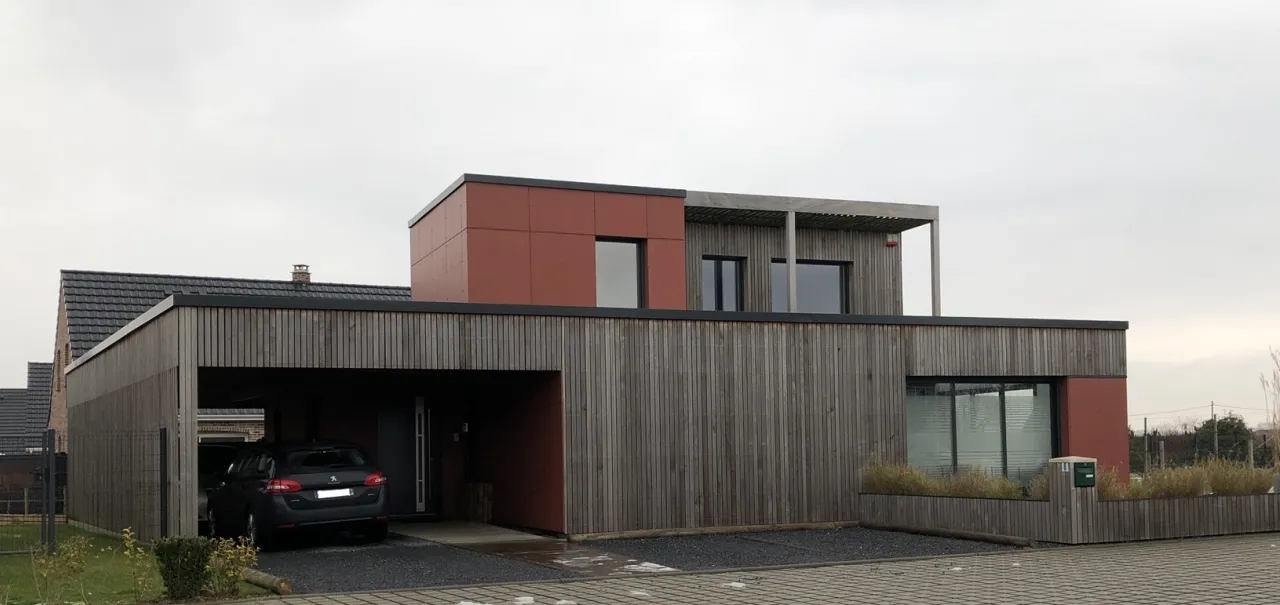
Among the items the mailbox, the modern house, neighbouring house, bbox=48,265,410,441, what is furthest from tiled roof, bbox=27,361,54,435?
the mailbox

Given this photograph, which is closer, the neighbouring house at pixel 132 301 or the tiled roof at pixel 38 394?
the neighbouring house at pixel 132 301

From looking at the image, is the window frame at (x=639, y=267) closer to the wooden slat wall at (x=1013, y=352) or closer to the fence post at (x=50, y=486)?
the wooden slat wall at (x=1013, y=352)

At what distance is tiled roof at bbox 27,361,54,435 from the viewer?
45.0 meters

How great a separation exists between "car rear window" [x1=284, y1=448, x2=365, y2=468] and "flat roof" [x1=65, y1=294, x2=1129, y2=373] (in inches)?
77.6

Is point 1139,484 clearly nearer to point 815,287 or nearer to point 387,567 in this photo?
point 387,567

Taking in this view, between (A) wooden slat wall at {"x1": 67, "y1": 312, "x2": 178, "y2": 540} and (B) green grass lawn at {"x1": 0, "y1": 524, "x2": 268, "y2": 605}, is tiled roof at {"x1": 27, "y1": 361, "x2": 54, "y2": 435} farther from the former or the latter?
(B) green grass lawn at {"x1": 0, "y1": 524, "x2": 268, "y2": 605}

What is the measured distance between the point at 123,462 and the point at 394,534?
391 cm

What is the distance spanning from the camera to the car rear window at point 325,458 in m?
17.0

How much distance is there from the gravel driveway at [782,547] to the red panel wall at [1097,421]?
4.72 metres

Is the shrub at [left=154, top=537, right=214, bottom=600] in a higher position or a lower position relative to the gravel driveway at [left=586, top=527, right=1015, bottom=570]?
higher

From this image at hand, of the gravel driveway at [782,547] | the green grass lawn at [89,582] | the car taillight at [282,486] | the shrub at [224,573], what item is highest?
the car taillight at [282,486]

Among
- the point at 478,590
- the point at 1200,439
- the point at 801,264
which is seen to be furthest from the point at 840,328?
the point at 1200,439

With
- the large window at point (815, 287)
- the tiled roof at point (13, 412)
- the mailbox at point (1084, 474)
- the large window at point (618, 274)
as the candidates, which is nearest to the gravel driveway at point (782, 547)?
the mailbox at point (1084, 474)

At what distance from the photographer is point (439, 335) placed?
17.2 meters
